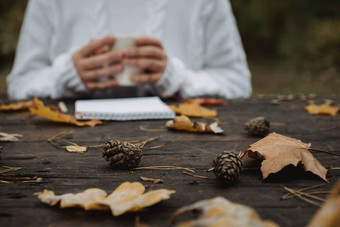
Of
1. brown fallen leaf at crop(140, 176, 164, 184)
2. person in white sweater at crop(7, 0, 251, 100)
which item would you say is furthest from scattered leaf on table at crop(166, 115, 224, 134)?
person in white sweater at crop(7, 0, 251, 100)

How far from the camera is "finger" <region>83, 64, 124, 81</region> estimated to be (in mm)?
1500

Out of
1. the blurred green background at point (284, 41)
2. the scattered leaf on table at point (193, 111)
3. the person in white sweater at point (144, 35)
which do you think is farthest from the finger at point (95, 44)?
the blurred green background at point (284, 41)

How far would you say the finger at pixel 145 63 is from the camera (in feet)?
4.88

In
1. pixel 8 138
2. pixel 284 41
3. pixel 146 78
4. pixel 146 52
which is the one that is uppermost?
pixel 284 41

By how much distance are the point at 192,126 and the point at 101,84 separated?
2.55 ft

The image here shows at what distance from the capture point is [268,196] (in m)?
0.55

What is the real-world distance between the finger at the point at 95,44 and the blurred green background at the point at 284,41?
483cm

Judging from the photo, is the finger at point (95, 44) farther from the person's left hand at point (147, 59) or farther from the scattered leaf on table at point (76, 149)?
the scattered leaf on table at point (76, 149)

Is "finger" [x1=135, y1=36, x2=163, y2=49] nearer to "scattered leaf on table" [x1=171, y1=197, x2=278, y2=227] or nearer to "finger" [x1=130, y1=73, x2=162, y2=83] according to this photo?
"finger" [x1=130, y1=73, x2=162, y2=83]

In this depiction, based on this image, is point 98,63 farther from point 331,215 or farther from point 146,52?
point 331,215

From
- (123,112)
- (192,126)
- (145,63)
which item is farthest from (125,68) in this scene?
(192,126)

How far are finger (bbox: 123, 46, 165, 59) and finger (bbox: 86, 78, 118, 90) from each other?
15cm

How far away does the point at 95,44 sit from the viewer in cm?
156

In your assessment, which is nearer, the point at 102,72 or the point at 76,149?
the point at 76,149
